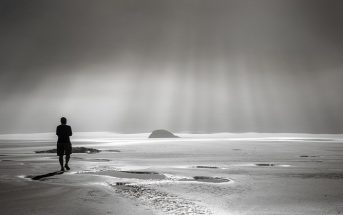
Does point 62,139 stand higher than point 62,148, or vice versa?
point 62,139

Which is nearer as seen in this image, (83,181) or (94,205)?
(94,205)

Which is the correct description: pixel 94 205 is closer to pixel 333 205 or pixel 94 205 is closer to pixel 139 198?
pixel 139 198

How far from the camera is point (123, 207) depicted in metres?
8.62

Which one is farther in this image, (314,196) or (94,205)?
(314,196)

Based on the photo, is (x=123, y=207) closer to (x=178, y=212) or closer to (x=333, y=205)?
(x=178, y=212)

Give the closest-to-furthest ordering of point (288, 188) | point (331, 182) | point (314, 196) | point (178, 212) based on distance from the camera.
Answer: point (178, 212)
point (314, 196)
point (288, 188)
point (331, 182)

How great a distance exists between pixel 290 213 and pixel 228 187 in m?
4.94

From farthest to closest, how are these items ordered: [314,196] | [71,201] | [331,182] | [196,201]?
[331,182], [314,196], [196,201], [71,201]

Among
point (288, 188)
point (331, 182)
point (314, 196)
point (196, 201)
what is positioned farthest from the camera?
point (331, 182)

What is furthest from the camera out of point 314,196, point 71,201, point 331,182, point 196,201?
point 331,182

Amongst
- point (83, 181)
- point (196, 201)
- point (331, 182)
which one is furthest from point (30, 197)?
point (331, 182)

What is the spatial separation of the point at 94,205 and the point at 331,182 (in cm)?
1145

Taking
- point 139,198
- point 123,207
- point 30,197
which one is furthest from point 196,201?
point 30,197

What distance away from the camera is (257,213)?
330 inches
